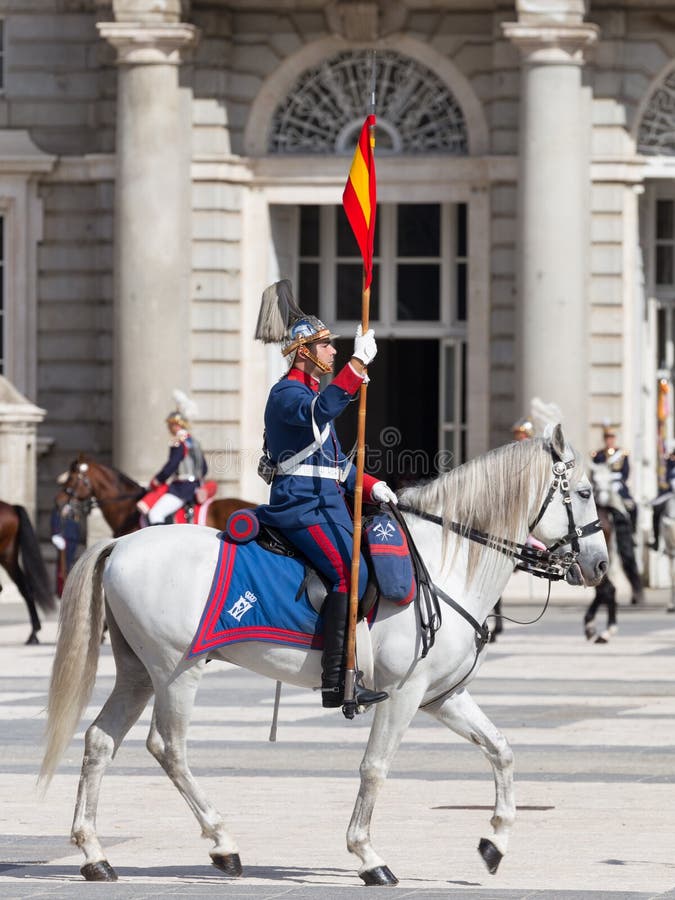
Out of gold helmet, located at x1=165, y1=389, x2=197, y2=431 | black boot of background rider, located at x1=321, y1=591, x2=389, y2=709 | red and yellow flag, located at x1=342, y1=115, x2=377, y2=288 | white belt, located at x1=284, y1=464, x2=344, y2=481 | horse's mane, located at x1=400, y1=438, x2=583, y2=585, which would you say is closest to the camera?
black boot of background rider, located at x1=321, y1=591, x2=389, y2=709

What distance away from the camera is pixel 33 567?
21.3 metres

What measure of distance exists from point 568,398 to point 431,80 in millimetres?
4746

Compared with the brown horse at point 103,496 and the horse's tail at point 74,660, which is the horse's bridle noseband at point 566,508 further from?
the brown horse at point 103,496

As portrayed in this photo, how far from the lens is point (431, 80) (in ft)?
95.9

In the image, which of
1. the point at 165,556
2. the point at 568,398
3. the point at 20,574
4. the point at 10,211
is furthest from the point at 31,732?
the point at 10,211

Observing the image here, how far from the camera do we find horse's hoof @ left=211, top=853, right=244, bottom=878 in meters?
8.86

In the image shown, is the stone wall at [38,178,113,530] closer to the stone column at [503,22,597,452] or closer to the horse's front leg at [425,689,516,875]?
the stone column at [503,22,597,452]

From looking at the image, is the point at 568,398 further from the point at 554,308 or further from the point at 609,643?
the point at 609,643

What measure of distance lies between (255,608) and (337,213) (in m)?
21.4

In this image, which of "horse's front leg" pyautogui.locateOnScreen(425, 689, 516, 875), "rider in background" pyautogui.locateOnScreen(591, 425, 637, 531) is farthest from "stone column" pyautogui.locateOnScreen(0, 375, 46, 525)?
"horse's front leg" pyautogui.locateOnScreen(425, 689, 516, 875)

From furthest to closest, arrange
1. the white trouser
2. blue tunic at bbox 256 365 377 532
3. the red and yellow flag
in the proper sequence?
the white trouser
the red and yellow flag
blue tunic at bbox 256 365 377 532

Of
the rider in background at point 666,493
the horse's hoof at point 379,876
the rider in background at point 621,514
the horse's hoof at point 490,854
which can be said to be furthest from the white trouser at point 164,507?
the horse's hoof at point 379,876

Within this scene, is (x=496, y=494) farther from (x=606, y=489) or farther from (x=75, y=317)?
(x=75, y=317)

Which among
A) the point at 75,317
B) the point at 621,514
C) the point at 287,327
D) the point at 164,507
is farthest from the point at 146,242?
the point at 287,327
